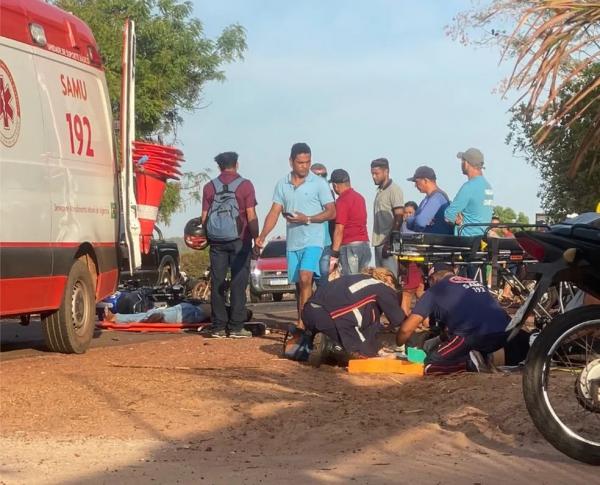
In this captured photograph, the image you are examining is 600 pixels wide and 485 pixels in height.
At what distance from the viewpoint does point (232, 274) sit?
13094mm

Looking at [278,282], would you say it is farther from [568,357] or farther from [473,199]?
[568,357]

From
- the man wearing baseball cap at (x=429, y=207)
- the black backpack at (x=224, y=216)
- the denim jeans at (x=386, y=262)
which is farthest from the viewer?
the denim jeans at (x=386, y=262)

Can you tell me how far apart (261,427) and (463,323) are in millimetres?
2619

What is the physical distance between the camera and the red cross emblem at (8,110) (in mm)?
9852

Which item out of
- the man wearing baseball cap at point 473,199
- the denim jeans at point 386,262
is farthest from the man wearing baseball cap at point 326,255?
the man wearing baseball cap at point 473,199

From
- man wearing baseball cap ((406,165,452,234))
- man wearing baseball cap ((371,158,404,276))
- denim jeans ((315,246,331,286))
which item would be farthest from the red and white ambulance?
man wearing baseball cap ((371,158,404,276))

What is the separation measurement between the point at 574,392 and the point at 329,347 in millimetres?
4058

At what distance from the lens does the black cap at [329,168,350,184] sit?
1391 cm

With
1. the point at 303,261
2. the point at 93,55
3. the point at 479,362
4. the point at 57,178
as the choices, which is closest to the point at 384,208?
the point at 303,261

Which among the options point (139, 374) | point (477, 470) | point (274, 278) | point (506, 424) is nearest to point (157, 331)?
point (139, 374)

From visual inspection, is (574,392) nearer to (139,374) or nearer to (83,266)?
(139,374)

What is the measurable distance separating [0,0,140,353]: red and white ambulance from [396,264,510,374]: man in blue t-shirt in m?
3.09

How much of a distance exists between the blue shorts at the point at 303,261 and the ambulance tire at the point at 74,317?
2.11 meters

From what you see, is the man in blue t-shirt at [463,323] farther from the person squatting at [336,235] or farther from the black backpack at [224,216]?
the black backpack at [224,216]
